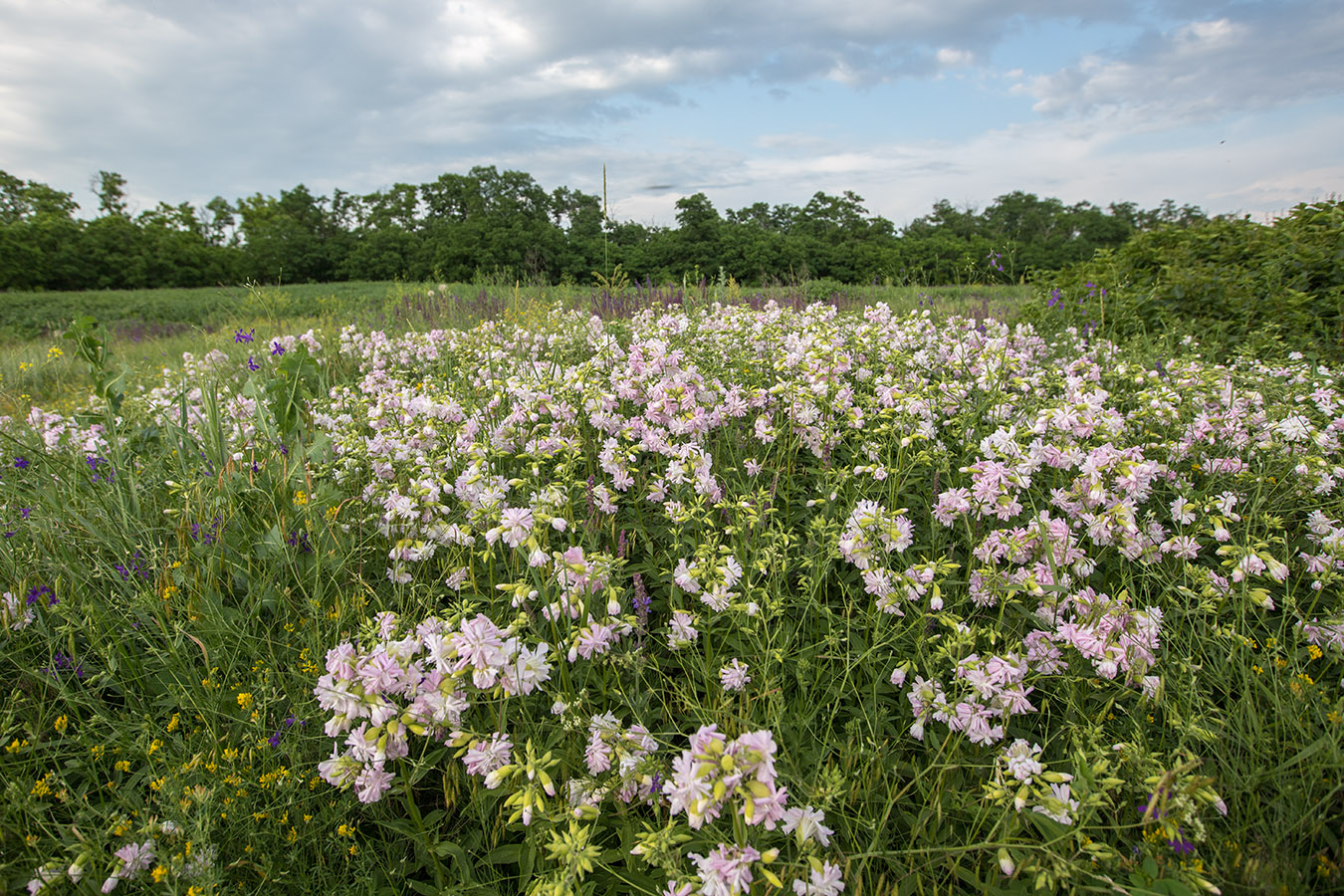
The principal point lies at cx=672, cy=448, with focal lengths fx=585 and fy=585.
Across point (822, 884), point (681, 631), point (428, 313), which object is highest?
point (428, 313)

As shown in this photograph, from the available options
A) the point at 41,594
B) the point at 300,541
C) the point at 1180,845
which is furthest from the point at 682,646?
the point at 41,594

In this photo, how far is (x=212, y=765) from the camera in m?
1.79

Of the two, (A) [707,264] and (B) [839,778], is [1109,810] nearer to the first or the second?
(B) [839,778]

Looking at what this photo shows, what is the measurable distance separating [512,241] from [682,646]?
35330mm

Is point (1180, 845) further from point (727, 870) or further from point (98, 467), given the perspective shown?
point (98, 467)

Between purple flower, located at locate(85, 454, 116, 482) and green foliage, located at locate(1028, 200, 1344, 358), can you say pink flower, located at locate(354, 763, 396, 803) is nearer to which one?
purple flower, located at locate(85, 454, 116, 482)

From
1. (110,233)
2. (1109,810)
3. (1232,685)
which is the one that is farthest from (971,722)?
(110,233)

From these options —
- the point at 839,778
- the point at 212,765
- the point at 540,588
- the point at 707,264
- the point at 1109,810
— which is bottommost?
the point at 1109,810

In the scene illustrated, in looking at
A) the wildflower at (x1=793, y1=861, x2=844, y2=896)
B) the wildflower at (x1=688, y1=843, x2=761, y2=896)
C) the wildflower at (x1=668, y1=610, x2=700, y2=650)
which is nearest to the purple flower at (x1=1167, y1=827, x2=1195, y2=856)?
the wildflower at (x1=793, y1=861, x2=844, y2=896)

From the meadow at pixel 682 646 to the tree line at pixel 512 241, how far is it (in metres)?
9.21

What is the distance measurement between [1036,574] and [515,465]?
241 centimetres

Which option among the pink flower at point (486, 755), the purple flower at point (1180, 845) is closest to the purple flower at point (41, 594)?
the pink flower at point (486, 755)

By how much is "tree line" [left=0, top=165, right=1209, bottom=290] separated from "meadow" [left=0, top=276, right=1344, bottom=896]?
921cm

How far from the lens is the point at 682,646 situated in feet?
6.66
